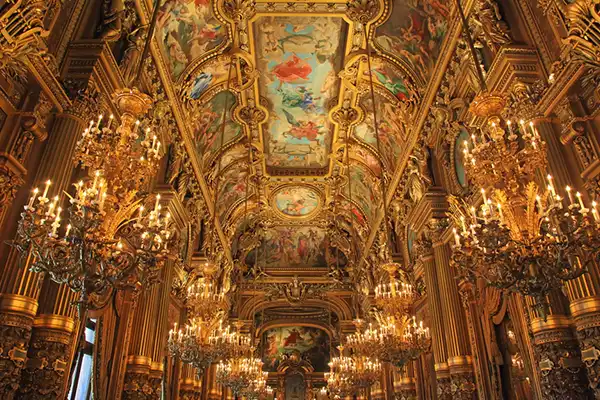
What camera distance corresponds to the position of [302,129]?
603 inches

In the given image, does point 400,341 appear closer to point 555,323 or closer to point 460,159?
point 555,323

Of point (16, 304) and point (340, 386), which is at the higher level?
point (340, 386)

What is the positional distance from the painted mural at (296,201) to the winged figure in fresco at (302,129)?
11.1 ft

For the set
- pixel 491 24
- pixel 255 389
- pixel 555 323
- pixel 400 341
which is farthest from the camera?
pixel 255 389

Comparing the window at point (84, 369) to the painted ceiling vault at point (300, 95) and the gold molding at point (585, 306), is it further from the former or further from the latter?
the gold molding at point (585, 306)

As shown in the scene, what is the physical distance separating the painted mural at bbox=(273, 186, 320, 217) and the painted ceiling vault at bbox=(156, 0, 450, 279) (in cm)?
5

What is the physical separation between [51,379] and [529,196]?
5776 mm

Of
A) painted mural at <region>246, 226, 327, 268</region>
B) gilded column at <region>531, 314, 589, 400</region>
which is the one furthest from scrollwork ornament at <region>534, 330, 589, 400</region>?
painted mural at <region>246, 226, 327, 268</region>

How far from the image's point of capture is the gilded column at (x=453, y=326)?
344 inches

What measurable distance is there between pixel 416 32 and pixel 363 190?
822 cm

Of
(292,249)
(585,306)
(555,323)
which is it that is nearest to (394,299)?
(555,323)

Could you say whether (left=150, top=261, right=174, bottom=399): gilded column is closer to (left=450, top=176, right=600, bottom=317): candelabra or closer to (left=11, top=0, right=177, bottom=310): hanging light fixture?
(left=11, top=0, right=177, bottom=310): hanging light fixture

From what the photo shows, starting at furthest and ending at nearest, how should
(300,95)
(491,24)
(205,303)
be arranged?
(300,95)
(205,303)
(491,24)

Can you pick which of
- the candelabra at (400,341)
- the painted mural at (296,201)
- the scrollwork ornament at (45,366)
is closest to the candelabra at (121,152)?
the scrollwork ornament at (45,366)
